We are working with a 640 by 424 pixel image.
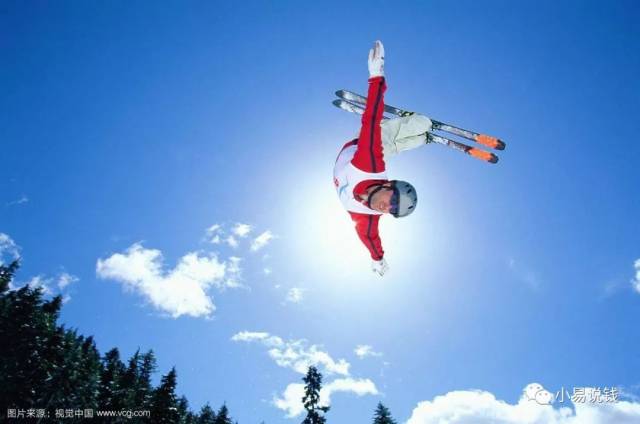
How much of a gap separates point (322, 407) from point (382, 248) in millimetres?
24567

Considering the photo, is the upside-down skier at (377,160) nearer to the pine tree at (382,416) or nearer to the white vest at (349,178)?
the white vest at (349,178)

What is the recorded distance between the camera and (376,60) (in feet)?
21.7

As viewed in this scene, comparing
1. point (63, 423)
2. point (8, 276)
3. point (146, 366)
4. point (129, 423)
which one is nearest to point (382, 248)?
point (129, 423)

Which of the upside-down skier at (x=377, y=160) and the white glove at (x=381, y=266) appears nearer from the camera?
the upside-down skier at (x=377, y=160)

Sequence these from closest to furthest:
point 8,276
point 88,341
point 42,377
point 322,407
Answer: point 322,407 < point 42,377 < point 8,276 < point 88,341

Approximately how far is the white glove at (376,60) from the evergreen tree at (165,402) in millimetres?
30651

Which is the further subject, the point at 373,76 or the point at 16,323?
the point at 16,323

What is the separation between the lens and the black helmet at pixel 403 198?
656cm

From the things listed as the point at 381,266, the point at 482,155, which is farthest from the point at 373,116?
the point at 482,155

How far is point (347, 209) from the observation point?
7.90 metres

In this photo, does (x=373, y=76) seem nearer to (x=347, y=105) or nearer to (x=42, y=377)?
(x=347, y=105)

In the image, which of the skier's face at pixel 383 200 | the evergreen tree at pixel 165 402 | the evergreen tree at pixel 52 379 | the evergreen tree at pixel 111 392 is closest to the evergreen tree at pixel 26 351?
the evergreen tree at pixel 52 379

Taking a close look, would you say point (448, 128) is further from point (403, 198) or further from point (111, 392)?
point (111, 392)

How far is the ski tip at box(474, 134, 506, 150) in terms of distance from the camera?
877cm
